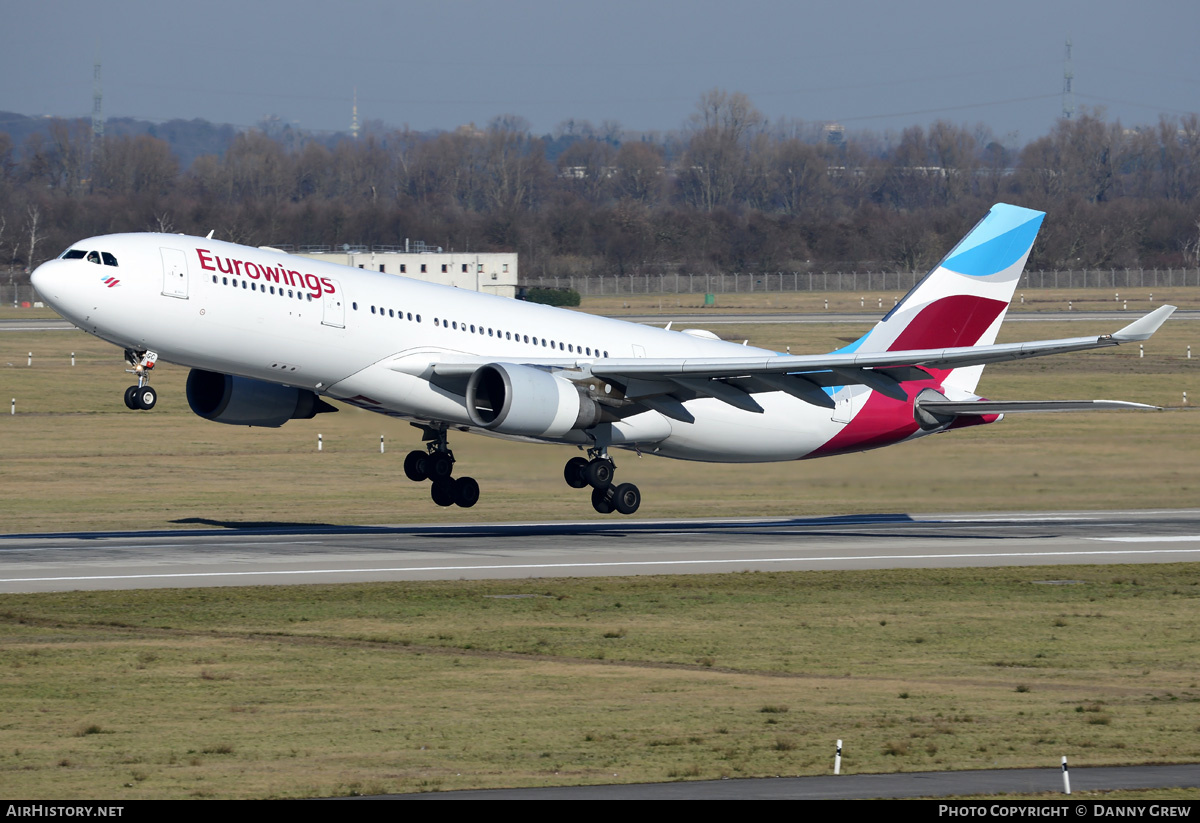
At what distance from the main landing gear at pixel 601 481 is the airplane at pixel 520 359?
62 mm

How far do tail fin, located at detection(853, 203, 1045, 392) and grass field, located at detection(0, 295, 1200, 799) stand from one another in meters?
3.78

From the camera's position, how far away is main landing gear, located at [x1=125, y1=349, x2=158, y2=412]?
35.0 metres

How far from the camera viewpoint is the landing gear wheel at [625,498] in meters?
44.0

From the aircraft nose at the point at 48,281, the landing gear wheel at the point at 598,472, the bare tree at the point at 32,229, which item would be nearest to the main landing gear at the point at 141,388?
the aircraft nose at the point at 48,281

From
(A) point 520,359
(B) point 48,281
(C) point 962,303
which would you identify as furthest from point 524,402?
(C) point 962,303

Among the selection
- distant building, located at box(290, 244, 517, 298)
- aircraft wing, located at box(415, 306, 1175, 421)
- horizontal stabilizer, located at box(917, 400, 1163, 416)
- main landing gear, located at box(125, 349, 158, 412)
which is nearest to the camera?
main landing gear, located at box(125, 349, 158, 412)

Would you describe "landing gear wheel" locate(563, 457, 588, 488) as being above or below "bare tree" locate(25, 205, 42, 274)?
below

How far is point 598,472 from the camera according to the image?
4306 cm

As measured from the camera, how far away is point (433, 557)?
39.2 metres

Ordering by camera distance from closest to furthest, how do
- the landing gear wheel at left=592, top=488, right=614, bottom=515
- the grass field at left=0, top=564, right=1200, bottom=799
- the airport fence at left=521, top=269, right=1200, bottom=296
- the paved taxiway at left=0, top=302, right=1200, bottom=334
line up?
the grass field at left=0, top=564, right=1200, bottom=799, the landing gear wheel at left=592, top=488, right=614, bottom=515, the paved taxiway at left=0, top=302, right=1200, bottom=334, the airport fence at left=521, top=269, right=1200, bottom=296

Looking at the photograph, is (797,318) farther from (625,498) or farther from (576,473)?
(576,473)

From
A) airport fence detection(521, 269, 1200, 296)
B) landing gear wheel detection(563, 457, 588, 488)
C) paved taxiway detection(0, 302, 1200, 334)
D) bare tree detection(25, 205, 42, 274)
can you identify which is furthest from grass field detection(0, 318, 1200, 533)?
airport fence detection(521, 269, 1200, 296)

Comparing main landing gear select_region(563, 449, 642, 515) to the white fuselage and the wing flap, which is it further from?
the wing flap

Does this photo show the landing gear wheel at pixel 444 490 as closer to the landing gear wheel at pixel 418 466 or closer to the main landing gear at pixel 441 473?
the main landing gear at pixel 441 473
